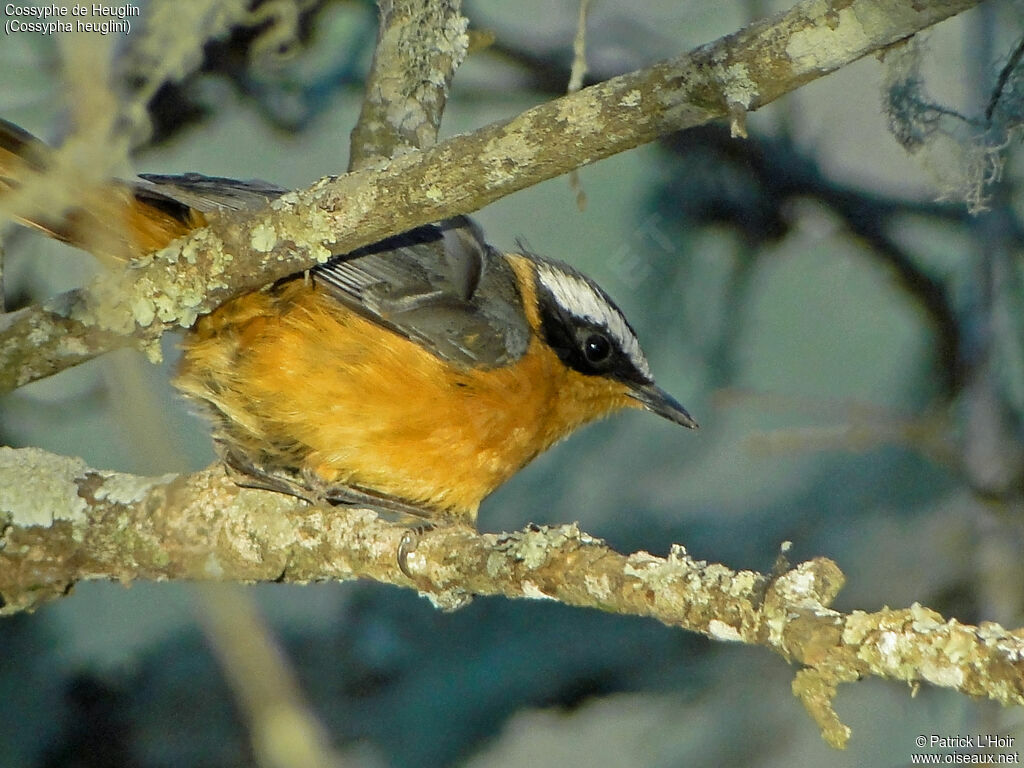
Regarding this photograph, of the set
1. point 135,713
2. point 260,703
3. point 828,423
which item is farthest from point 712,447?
point 260,703

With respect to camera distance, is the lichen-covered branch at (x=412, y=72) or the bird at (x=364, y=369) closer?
the bird at (x=364, y=369)

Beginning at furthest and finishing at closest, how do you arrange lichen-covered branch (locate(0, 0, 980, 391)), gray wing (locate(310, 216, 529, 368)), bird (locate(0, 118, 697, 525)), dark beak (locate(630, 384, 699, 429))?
dark beak (locate(630, 384, 699, 429)) → gray wing (locate(310, 216, 529, 368)) → bird (locate(0, 118, 697, 525)) → lichen-covered branch (locate(0, 0, 980, 391))

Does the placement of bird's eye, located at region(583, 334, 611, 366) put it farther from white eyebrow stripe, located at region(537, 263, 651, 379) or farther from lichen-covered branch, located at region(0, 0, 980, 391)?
lichen-covered branch, located at region(0, 0, 980, 391)

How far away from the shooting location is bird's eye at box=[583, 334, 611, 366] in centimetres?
402

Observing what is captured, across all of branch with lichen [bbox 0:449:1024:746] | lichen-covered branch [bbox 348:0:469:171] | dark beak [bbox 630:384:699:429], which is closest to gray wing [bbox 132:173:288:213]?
lichen-covered branch [bbox 348:0:469:171]

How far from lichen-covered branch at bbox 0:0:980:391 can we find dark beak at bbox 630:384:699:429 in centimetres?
175

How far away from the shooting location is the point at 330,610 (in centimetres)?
466

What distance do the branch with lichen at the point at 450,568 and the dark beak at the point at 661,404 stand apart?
128cm

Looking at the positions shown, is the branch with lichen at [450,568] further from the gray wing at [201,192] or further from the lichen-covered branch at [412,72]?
the lichen-covered branch at [412,72]

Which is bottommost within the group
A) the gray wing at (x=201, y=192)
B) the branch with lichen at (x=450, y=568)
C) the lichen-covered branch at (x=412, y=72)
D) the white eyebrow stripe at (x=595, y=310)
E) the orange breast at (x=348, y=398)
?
the branch with lichen at (x=450, y=568)

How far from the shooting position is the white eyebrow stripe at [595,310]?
3.98m

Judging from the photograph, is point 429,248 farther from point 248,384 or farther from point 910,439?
point 910,439

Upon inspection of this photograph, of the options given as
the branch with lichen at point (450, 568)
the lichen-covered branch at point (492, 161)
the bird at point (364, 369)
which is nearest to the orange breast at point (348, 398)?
the bird at point (364, 369)

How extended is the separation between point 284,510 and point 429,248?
1069mm
